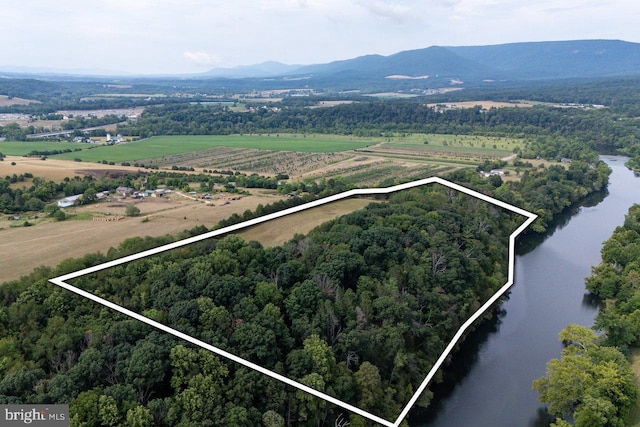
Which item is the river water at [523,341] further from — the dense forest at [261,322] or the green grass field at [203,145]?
the green grass field at [203,145]

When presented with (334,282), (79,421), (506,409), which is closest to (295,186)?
(334,282)

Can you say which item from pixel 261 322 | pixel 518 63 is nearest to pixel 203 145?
pixel 261 322

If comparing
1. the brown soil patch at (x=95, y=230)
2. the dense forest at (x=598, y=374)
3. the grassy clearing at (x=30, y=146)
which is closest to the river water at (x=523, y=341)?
the dense forest at (x=598, y=374)

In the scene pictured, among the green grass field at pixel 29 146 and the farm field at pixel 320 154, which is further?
the green grass field at pixel 29 146

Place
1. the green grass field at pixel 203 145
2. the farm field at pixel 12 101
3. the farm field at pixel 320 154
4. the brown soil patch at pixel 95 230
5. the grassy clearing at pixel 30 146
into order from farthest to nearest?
the farm field at pixel 12 101 → the green grass field at pixel 203 145 → the grassy clearing at pixel 30 146 → the farm field at pixel 320 154 → the brown soil patch at pixel 95 230

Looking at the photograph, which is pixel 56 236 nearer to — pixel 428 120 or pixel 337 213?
pixel 337 213

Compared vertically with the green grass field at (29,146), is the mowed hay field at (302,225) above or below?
above

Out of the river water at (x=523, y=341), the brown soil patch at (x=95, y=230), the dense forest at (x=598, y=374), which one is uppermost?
the brown soil patch at (x=95, y=230)
